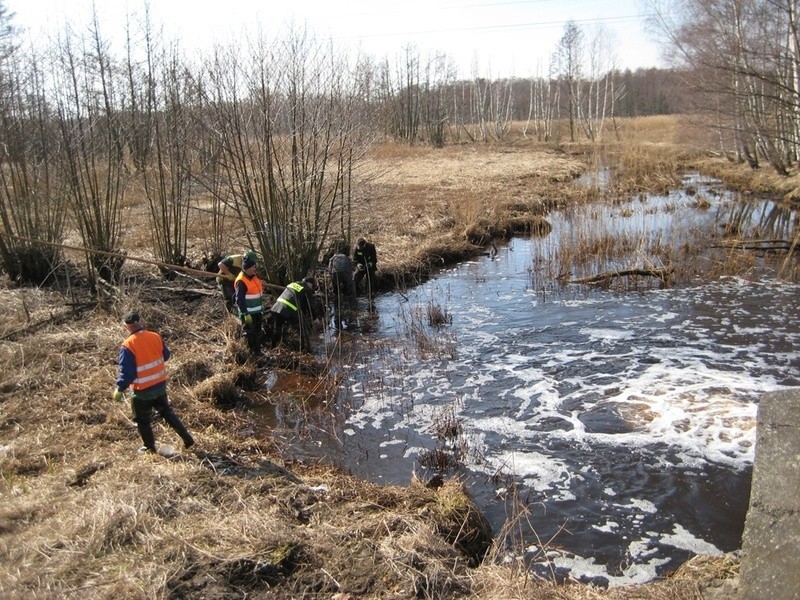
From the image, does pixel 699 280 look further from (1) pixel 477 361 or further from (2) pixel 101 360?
(2) pixel 101 360

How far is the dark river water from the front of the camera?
5.31 m

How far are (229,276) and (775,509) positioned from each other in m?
8.01

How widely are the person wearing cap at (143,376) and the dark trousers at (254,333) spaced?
9.97 feet

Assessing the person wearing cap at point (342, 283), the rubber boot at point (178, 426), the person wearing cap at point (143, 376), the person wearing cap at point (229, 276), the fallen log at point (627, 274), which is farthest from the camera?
the fallen log at point (627, 274)

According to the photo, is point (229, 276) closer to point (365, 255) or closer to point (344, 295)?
point (344, 295)

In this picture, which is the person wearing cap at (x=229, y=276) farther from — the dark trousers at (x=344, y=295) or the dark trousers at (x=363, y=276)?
the dark trousers at (x=363, y=276)

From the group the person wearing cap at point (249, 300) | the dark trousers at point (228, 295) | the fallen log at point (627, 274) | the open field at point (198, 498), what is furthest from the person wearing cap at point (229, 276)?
the fallen log at point (627, 274)

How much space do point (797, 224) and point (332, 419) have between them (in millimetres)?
15617

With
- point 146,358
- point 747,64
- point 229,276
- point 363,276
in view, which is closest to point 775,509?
point 146,358

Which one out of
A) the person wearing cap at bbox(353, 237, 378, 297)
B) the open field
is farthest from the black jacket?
the open field

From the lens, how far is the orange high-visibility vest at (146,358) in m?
5.57

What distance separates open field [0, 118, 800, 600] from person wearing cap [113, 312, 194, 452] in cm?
36

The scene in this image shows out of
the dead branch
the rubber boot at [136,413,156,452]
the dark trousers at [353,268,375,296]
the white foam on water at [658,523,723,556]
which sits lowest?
the white foam on water at [658,523,723,556]

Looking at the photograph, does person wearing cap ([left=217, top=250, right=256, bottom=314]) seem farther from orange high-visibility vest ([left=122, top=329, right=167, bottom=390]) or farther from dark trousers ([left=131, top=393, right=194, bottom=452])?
dark trousers ([left=131, top=393, right=194, bottom=452])
